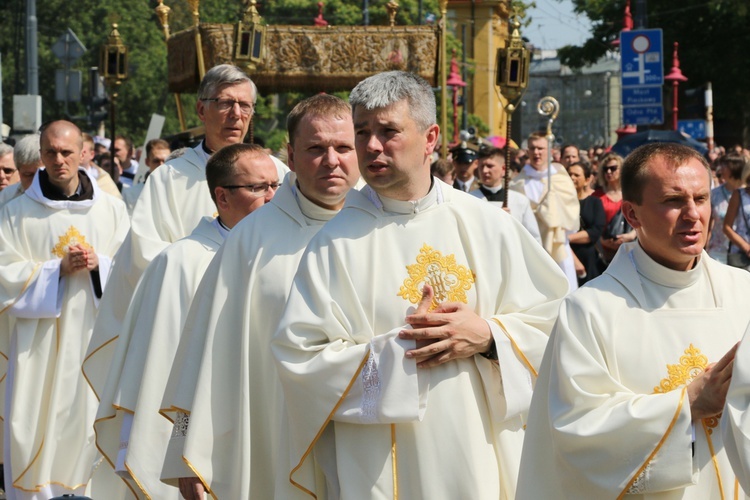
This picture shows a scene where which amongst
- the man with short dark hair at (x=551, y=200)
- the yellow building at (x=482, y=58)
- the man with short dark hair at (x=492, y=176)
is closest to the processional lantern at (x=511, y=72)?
the man with short dark hair at (x=492, y=176)

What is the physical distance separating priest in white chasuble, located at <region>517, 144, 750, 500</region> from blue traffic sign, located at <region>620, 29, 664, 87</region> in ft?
38.2

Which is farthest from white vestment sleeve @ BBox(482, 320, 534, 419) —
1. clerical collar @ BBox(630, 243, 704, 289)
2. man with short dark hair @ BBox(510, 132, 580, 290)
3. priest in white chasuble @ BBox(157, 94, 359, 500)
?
man with short dark hair @ BBox(510, 132, 580, 290)

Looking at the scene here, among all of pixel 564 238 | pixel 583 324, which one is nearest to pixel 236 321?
pixel 583 324

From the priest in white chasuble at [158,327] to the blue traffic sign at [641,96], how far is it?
34.1 ft

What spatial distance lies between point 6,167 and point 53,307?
3.18 meters

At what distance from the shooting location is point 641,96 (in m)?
15.8

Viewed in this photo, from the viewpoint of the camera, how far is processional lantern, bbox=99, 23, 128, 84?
37.8 ft

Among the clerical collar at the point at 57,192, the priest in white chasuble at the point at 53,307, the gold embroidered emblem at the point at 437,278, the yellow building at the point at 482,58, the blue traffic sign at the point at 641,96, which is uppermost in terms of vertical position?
the yellow building at the point at 482,58

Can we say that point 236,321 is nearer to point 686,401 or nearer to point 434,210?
point 434,210

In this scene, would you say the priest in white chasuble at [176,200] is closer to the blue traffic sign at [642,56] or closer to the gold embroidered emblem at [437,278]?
the gold embroidered emblem at [437,278]

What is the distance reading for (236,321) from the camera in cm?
530

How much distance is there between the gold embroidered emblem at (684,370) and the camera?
396cm

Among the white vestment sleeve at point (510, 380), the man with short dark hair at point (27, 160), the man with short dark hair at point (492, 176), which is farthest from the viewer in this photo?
the man with short dark hair at point (492, 176)

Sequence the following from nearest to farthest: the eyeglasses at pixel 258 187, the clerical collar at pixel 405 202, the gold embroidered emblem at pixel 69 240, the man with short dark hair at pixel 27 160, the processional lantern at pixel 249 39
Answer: the clerical collar at pixel 405 202, the eyeglasses at pixel 258 187, the gold embroidered emblem at pixel 69 240, the man with short dark hair at pixel 27 160, the processional lantern at pixel 249 39
